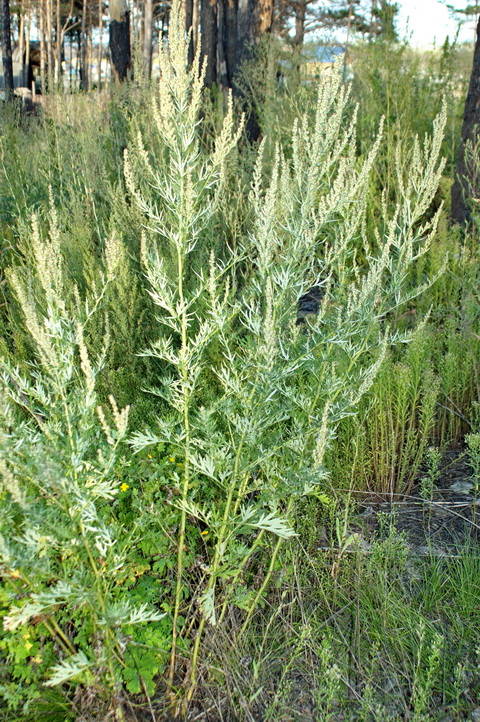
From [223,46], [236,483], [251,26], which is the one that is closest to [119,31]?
[223,46]

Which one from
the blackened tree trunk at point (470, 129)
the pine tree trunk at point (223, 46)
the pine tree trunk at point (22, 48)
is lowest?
the blackened tree trunk at point (470, 129)

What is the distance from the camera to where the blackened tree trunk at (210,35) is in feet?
29.1

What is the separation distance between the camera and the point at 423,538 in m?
2.61

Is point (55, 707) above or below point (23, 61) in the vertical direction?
below

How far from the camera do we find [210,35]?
8.87 m

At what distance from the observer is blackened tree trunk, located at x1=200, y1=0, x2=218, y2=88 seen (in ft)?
29.1

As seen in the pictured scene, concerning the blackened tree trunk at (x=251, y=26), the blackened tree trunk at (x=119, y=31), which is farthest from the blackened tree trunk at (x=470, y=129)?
the blackened tree trunk at (x=119, y=31)

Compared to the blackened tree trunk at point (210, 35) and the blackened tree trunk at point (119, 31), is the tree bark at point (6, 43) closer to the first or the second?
the blackened tree trunk at point (119, 31)

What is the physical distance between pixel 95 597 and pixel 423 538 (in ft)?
5.44

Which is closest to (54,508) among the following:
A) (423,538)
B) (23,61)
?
(423,538)

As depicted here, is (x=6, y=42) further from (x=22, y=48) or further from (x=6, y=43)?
(x=22, y=48)

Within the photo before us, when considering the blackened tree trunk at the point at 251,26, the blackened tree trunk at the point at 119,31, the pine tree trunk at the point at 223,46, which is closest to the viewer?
the blackened tree trunk at the point at 251,26

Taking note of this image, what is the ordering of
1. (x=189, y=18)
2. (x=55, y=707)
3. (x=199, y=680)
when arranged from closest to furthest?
(x=55, y=707) < (x=199, y=680) < (x=189, y=18)

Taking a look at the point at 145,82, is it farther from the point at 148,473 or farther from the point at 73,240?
the point at 148,473
